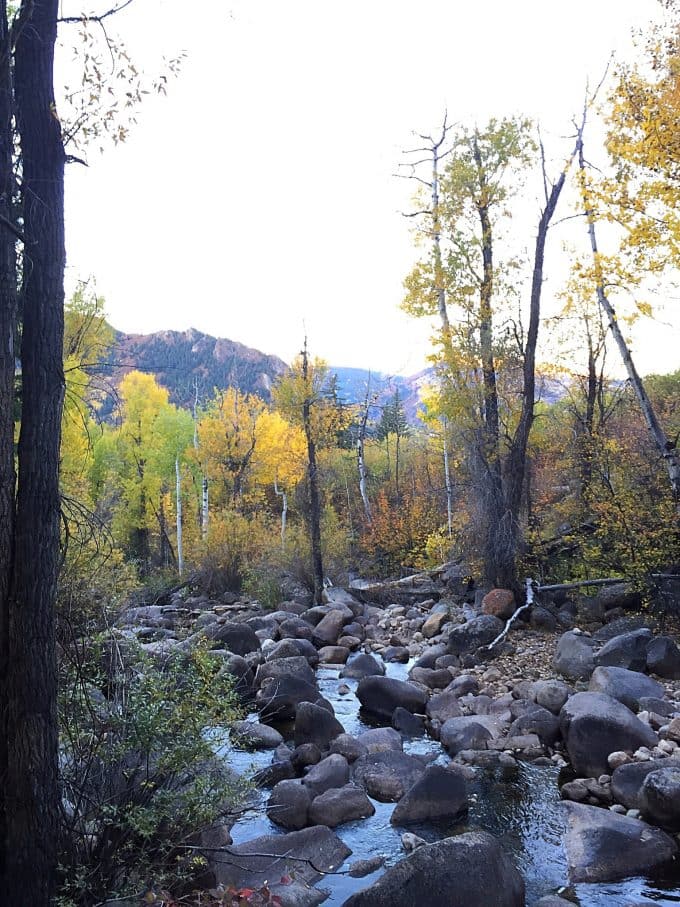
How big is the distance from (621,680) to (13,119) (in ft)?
28.8

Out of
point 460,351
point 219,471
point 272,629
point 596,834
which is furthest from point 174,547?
point 596,834

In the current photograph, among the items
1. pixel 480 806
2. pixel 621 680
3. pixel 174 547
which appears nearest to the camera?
pixel 480 806

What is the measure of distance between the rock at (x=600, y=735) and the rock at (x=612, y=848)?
136 cm

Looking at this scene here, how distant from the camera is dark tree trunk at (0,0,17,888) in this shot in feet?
12.5

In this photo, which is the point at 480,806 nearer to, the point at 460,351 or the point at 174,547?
the point at 460,351

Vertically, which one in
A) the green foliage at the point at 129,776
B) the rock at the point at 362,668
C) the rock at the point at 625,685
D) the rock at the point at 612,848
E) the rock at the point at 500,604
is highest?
the green foliage at the point at 129,776

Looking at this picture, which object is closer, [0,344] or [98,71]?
[0,344]

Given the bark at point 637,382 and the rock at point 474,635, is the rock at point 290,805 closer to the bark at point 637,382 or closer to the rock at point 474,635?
the rock at point 474,635

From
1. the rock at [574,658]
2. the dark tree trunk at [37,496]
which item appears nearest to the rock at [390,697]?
the rock at [574,658]

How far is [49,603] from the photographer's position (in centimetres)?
394

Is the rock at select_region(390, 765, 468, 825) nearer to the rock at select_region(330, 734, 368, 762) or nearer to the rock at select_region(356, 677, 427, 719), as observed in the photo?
the rock at select_region(330, 734, 368, 762)

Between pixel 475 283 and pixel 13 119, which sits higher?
pixel 475 283

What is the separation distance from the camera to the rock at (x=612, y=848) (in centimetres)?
554

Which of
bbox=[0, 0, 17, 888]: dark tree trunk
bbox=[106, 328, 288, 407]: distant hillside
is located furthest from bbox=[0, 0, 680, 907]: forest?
bbox=[106, 328, 288, 407]: distant hillside
